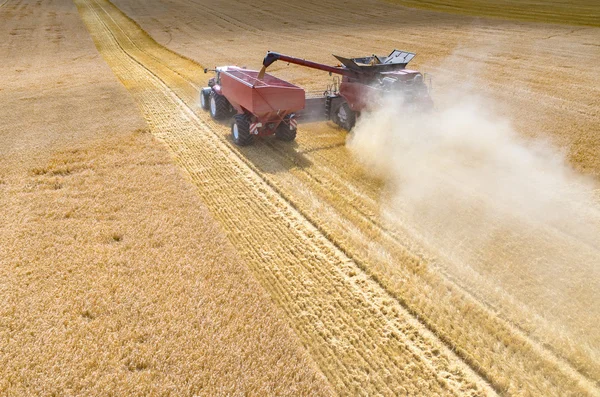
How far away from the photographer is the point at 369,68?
1210 cm

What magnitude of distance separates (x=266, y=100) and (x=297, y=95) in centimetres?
91

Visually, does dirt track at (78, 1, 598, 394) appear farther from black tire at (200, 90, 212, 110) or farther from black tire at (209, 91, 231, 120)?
black tire at (200, 90, 212, 110)

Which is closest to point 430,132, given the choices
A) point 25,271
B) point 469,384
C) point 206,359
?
point 469,384

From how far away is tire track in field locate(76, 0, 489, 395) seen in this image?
4.97 metres

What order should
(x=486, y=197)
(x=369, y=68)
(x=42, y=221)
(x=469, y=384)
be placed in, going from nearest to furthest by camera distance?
(x=469, y=384) → (x=42, y=221) → (x=486, y=197) → (x=369, y=68)

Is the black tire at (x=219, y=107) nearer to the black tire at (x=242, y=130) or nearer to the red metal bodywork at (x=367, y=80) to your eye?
the black tire at (x=242, y=130)

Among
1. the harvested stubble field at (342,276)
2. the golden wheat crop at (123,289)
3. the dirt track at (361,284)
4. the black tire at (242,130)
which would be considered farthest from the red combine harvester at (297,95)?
the golden wheat crop at (123,289)

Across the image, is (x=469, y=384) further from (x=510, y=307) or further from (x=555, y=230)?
(x=555, y=230)

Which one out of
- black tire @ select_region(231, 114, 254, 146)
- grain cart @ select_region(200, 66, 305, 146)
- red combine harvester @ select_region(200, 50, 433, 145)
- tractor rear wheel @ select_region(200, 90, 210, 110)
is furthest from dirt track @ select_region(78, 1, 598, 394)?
tractor rear wheel @ select_region(200, 90, 210, 110)

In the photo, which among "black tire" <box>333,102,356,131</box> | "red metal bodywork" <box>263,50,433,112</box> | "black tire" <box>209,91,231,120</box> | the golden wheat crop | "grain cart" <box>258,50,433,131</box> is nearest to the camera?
the golden wheat crop

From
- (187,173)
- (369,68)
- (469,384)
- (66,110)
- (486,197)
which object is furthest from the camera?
(66,110)

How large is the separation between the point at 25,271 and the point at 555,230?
9.41m

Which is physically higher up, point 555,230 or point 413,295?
point 555,230

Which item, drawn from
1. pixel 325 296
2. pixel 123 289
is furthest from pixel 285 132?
pixel 123 289
